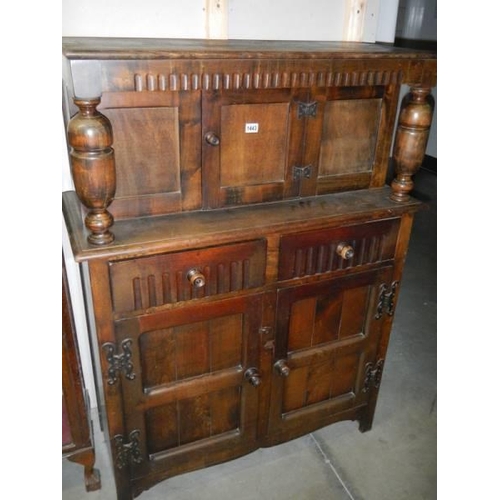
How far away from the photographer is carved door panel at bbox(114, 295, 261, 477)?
1534mm

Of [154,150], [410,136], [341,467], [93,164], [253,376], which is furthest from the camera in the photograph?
[341,467]

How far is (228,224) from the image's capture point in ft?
4.83

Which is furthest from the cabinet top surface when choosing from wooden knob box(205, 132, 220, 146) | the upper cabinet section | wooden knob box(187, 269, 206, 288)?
wooden knob box(187, 269, 206, 288)

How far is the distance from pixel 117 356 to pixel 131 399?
0.20 m

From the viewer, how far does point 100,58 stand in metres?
1.17

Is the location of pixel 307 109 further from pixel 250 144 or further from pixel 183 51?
pixel 183 51

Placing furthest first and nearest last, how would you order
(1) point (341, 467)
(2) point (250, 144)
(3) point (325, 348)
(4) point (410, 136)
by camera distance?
(1) point (341, 467), (3) point (325, 348), (4) point (410, 136), (2) point (250, 144)

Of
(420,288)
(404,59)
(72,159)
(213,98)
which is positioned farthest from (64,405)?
(420,288)

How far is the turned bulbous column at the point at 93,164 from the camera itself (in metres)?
1.18

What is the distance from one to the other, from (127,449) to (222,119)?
1.14 metres

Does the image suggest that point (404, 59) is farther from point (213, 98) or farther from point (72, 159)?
point (72, 159)

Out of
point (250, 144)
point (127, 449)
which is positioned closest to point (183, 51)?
point (250, 144)

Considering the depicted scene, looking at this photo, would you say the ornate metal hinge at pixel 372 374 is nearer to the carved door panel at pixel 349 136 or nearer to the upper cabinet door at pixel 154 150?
the carved door panel at pixel 349 136

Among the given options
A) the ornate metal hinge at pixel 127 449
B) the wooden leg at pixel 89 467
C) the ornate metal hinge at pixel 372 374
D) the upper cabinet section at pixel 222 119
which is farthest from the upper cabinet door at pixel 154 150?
the ornate metal hinge at pixel 372 374
